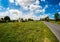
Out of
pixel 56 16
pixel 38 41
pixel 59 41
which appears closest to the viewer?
pixel 59 41

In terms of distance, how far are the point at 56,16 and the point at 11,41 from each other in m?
109

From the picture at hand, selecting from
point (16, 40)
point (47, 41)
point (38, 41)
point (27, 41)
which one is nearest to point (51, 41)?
point (47, 41)

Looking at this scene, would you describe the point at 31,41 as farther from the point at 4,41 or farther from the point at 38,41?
the point at 4,41

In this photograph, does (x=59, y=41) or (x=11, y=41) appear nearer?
(x=59, y=41)

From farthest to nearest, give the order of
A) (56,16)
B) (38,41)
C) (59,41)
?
(56,16) < (38,41) < (59,41)

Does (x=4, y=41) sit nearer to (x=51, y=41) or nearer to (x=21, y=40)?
(x=21, y=40)

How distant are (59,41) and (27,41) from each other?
3525 millimetres

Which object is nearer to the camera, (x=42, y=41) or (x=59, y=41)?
(x=59, y=41)

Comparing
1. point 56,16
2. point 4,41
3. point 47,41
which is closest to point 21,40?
point 4,41

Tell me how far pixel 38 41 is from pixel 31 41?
783 millimetres

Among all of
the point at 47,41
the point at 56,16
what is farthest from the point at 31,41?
the point at 56,16

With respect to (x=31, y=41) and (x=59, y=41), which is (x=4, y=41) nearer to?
(x=31, y=41)

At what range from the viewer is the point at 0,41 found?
50.9 ft

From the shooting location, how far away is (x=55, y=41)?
14.3 metres
